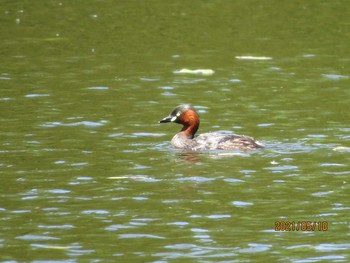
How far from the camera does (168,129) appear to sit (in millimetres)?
18500

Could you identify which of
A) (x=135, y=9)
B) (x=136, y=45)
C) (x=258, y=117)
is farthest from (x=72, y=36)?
(x=258, y=117)

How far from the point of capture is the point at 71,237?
1166 centimetres

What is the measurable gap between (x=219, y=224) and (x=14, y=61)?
1260 cm

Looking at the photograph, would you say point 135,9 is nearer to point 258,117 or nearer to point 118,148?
Result: point 258,117

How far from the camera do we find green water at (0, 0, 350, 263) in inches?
459

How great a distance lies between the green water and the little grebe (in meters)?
0.18
